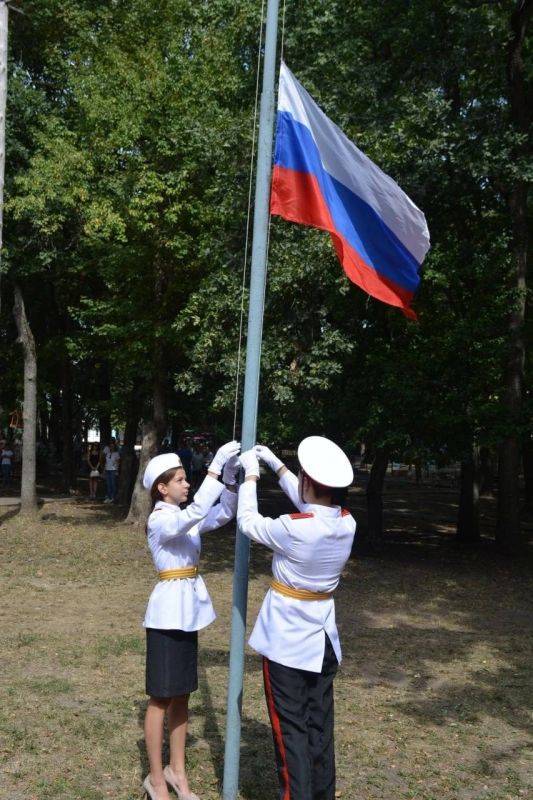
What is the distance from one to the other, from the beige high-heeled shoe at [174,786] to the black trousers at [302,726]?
0.81m

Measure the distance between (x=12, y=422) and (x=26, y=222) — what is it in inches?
706

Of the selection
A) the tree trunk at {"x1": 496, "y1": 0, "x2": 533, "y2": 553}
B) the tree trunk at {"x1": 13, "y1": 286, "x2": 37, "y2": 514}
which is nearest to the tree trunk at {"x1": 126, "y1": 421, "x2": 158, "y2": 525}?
the tree trunk at {"x1": 13, "y1": 286, "x2": 37, "y2": 514}

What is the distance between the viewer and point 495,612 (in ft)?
43.7

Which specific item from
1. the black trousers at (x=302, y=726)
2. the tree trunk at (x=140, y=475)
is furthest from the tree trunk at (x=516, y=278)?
the black trousers at (x=302, y=726)

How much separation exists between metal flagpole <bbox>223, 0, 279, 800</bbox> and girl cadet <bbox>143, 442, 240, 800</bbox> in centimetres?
32

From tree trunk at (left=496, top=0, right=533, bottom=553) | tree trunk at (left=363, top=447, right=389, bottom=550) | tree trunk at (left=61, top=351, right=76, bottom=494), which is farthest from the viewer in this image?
tree trunk at (left=61, top=351, right=76, bottom=494)

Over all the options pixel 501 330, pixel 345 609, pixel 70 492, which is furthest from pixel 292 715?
pixel 70 492

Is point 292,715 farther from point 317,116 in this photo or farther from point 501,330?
point 501,330

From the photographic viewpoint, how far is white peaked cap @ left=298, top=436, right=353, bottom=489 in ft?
15.5

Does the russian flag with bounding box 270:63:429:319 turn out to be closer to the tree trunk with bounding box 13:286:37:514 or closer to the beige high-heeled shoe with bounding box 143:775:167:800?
the beige high-heeled shoe with bounding box 143:775:167:800

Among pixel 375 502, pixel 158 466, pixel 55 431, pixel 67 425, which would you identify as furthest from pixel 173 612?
pixel 55 431

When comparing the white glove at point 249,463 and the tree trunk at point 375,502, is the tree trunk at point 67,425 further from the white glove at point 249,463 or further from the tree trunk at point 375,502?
the white glove at point 249,463

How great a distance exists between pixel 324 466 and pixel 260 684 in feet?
13.7

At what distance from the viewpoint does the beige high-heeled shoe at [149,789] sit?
5.38 metres
